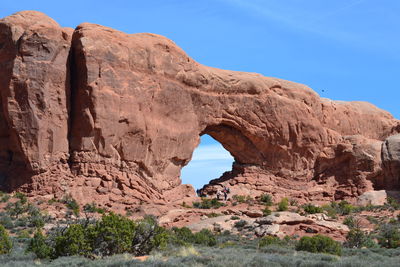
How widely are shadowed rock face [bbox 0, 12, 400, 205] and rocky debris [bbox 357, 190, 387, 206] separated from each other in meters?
1.08

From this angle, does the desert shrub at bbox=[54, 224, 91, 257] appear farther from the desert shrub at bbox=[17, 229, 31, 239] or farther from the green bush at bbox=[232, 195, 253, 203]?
the green bush at bbox=[232, 195, 253, 203]

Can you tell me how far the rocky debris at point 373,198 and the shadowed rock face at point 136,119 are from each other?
1084 millimetres

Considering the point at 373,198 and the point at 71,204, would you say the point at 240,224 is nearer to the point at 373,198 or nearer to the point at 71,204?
the point at 71,204

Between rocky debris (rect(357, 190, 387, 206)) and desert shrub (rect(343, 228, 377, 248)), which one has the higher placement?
rocky debris (rect(357, 190, 387, 206))

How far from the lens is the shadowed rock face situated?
28.6 metres

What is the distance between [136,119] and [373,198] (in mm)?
14820

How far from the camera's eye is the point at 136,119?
30.7 m

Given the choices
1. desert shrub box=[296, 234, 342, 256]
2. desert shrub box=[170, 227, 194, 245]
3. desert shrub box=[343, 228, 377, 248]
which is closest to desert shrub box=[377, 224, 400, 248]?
desert shrub box=[343, 228, 377, 248]

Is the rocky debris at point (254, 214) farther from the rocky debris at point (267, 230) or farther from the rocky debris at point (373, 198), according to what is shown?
the rocky debris at point (373, 198)

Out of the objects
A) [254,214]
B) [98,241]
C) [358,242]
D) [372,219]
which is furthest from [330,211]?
[98,241]

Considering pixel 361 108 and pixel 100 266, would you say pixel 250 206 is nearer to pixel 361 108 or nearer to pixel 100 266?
pixel 361 108

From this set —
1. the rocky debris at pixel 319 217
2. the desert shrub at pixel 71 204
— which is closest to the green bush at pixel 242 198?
the rocky debris at pixel 319 217

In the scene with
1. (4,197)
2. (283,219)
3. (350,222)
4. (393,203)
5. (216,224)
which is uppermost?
(393,203)

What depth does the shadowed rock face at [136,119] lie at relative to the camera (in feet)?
93.8
